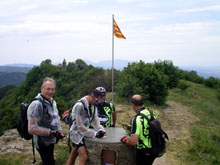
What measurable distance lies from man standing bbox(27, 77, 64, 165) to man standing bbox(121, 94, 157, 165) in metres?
1.16

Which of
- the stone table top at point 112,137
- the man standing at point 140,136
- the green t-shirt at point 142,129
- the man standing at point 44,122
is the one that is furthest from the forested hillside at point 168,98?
the man standing at point 44,122

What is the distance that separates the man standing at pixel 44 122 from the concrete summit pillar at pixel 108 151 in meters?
0.60

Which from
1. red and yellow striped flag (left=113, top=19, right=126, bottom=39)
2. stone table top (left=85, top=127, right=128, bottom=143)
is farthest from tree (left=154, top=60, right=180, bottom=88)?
stone table top (left=85, top=127, right=128, bottom=143)

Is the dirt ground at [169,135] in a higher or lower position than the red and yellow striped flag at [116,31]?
lower

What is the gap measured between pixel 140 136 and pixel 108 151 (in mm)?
605

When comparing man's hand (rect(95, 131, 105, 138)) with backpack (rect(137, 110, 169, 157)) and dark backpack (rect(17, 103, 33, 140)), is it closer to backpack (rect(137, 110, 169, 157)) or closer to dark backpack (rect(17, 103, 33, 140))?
Result: backpack (rect(137, 110, 169, 157))

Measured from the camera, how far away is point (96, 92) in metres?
3.55

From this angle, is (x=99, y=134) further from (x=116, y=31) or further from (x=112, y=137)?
(x=116, y=31)

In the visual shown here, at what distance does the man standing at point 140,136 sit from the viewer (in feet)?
10.9

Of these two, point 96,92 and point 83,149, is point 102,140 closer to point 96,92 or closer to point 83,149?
point 83,149

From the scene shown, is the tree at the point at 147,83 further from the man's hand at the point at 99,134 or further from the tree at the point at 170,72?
the man's hand at the point at 99,134

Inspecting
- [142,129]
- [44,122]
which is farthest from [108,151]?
[44,122]

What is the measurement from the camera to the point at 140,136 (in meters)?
3.41

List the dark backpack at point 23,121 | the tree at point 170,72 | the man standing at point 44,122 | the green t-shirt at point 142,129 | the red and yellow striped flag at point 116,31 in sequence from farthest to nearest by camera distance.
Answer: the tree at point 170,72 → the red and yellow striped flag at point 116,31 → the dark backpack at point 23,121 → the green t-shirt at point 142,129 → the man standing at point 44,122
